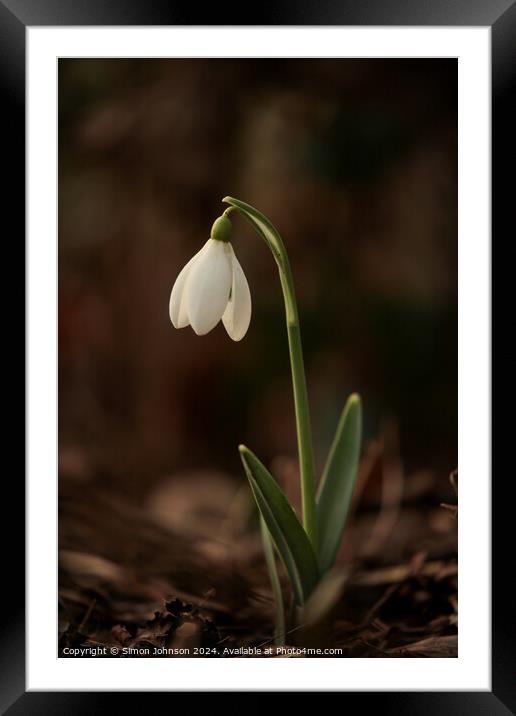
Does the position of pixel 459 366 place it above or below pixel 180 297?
below

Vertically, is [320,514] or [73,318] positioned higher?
[73,318]

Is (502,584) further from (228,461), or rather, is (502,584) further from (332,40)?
(332,40)

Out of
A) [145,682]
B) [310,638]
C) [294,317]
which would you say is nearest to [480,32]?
[294,317]

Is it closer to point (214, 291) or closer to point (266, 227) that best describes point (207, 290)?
point (214, 291)

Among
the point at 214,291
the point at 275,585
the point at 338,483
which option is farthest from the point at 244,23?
the point at 275,585

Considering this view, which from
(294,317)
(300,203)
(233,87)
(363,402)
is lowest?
(363,402)
